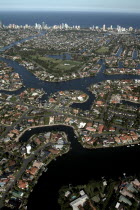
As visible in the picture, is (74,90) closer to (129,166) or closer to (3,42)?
(129,166)

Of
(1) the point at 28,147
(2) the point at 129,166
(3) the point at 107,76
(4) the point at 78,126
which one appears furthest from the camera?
(3) the point at 107,76

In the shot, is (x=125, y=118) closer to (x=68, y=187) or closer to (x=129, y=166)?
(x=129, y=166)

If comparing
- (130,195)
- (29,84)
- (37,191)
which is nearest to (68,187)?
(37,191)

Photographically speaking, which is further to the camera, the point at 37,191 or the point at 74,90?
the point at 74,90

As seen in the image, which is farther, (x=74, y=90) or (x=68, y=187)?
(x=74, y=90)

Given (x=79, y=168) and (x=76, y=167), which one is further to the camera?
(x=76, y=167)

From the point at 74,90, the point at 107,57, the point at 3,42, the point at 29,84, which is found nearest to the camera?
the point at 74,90

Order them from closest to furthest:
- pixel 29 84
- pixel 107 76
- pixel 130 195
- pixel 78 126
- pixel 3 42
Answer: pixel 130 195
pixel 78 126
pixel 29 84
pixel 107 76
pixel 3 42

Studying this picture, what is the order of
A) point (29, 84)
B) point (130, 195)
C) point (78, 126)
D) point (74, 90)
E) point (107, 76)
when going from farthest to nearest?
Answer: point (107, 76)
point (29, 84)
point (74, 90)
point (78, 126)
point (130, 195)

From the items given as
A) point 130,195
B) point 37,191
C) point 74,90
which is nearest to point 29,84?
point 74,90
